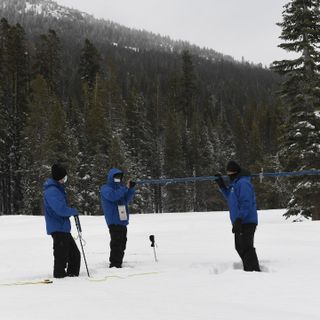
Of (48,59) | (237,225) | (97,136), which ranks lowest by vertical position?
(237,225)

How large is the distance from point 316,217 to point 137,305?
15.8m

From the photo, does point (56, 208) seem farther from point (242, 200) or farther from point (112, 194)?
point (242, 200)

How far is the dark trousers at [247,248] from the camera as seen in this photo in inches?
321

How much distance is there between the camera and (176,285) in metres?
6.96

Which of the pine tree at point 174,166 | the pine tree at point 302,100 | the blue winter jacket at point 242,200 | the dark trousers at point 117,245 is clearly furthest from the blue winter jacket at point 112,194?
the pine tree at point 174,166

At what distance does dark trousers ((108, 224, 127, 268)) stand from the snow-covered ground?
242 millimetres

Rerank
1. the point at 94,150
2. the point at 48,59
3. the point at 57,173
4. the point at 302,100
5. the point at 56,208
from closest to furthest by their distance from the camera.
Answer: the point at 56,208, the point at 57,173, the point at 302,100, the point at 94,150, the point at 48,59

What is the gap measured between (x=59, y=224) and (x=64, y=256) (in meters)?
0.54

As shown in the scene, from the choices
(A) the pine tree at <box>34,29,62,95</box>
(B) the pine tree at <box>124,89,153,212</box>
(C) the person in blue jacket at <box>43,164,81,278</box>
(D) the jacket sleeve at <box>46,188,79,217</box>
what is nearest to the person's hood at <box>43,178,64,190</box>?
(C) the person in blue jacket at <box>43,164,81,278</box>

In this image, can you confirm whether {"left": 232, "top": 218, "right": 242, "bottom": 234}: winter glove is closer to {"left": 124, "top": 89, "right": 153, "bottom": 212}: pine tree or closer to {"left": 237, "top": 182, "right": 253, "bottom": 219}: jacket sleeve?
{"left": 237, "top": 182, "right": 253, "bottom": 219}: jacket sleeve

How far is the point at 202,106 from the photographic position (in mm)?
90438

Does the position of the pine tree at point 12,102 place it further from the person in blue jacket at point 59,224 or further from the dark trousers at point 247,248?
the dark trousers at point 247,248

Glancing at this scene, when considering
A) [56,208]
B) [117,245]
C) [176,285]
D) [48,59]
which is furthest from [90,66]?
[176,285]

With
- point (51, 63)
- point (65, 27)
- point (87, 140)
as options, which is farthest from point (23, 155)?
point (65, 27)
